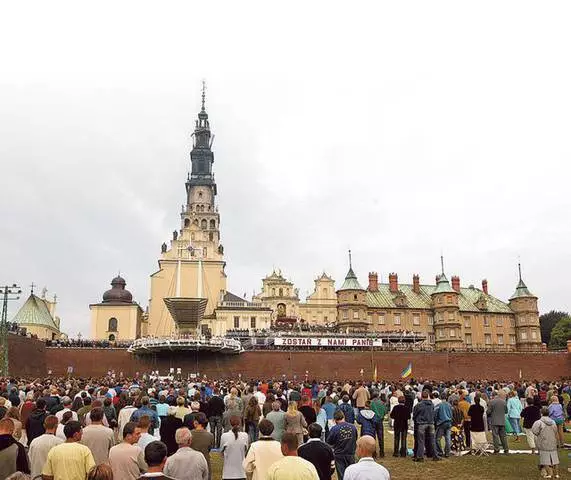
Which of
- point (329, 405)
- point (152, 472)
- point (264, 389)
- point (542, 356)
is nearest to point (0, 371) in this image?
point (264, 389)

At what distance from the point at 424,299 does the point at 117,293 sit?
45.7m

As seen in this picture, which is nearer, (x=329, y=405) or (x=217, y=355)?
(x=329, y=405)

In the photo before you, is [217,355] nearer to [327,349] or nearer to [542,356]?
[327,349]

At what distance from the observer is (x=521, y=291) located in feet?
302

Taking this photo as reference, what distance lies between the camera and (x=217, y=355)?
59.6 meters

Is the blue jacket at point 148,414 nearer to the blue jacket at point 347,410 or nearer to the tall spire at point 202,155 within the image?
the blue jacket at point 347,410

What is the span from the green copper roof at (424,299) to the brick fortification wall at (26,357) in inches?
1859

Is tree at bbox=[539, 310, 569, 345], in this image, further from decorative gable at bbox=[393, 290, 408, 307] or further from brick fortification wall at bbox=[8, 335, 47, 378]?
brick fortification wall at bbox=[8, 335, 47, 378]

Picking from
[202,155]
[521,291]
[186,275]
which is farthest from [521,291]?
[202,155]

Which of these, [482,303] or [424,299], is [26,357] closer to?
[424,299]

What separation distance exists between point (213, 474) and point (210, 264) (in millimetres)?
75315

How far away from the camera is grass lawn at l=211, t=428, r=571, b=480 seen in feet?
48.1

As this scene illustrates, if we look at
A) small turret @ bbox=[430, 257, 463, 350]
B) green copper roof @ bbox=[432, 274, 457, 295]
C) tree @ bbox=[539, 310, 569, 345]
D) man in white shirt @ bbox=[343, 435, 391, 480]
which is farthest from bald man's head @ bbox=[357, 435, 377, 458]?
tree @ bbox=[539, 310, 569, 345]

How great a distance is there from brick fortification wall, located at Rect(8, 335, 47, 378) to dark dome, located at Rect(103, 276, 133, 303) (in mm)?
29194
